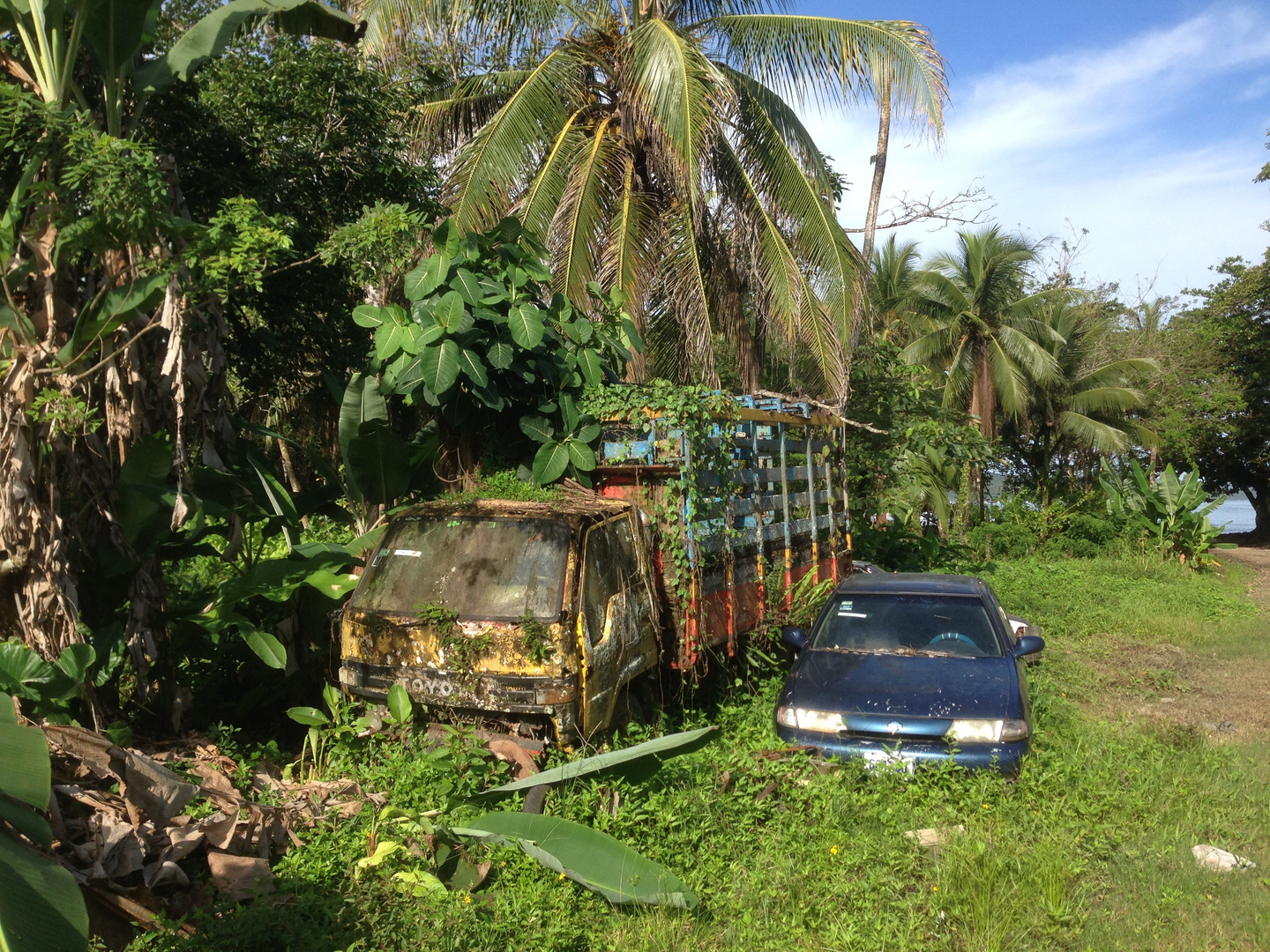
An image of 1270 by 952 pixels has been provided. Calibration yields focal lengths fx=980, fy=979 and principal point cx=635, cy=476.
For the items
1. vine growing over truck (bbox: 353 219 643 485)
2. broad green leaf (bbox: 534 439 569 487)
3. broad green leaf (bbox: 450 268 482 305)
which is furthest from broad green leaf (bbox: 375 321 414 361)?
broad green leaf (bbox: 534 439 569 487)

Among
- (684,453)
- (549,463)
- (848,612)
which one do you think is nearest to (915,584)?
(848,612)

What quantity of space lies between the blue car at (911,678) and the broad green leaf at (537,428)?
2.21m

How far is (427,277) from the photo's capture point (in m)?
7.04

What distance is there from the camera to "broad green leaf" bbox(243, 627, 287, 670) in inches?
229

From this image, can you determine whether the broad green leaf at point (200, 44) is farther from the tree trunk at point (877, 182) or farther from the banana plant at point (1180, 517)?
the banana plant at point (1180, 517)

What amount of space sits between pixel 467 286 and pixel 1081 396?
2474 cm

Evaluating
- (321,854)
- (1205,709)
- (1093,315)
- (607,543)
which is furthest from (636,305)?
(1093,315)

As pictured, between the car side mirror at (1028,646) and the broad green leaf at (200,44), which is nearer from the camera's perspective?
the broad green leaf at (200,44)

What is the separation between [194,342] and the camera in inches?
246

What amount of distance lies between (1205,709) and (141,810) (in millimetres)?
8213

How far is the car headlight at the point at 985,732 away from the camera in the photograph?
227 inches

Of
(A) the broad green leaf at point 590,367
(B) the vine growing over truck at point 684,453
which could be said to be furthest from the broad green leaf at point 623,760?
(A) the broad green leaf at point 590,367

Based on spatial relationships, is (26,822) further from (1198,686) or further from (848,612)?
(1198,686)

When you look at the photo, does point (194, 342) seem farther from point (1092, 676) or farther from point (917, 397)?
point (917, 397)
